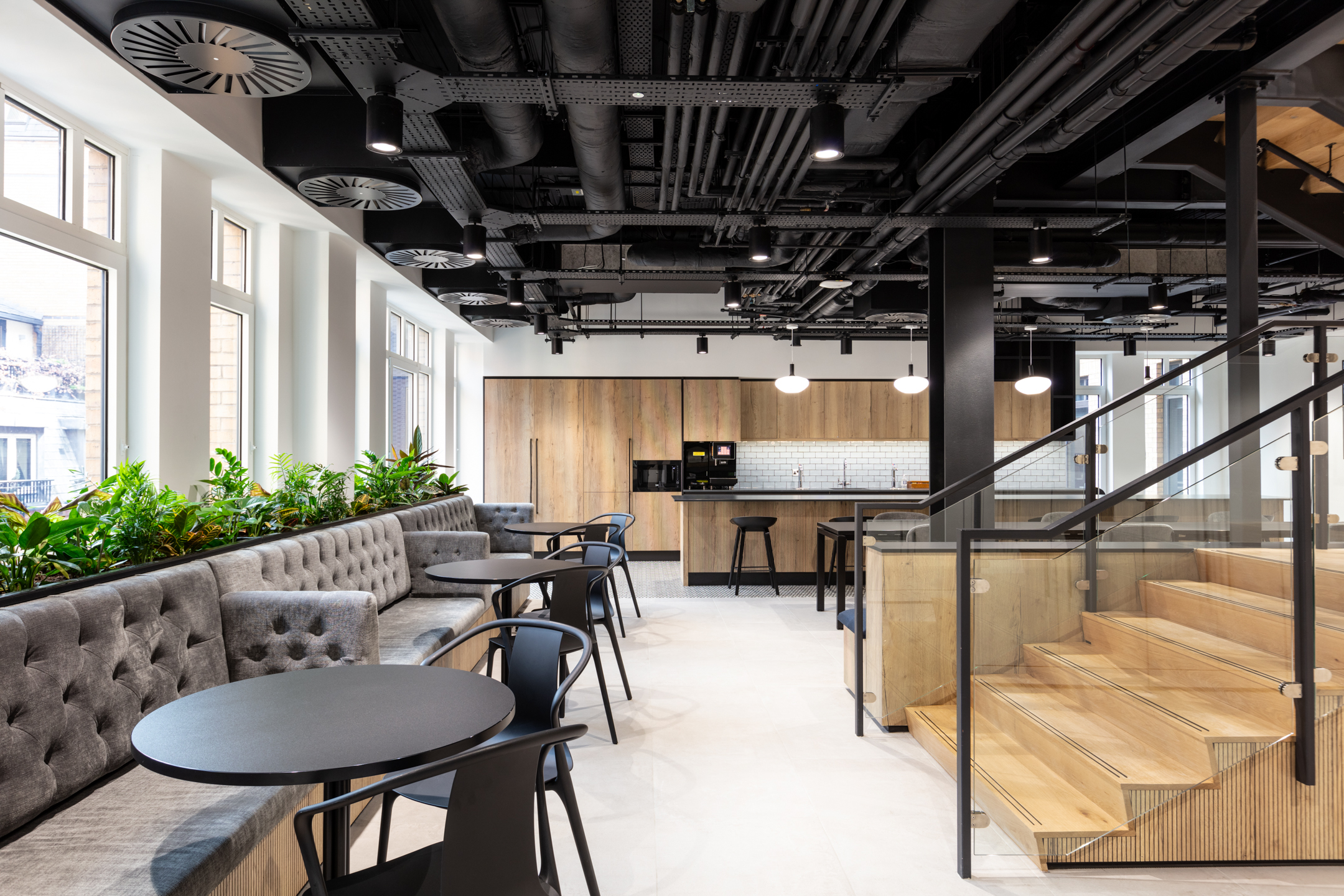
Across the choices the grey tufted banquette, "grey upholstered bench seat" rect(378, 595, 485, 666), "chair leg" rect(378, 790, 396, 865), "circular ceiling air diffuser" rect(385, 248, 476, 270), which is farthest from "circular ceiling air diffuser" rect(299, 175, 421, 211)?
"chair leg" rect(378, 790, 396, 865)

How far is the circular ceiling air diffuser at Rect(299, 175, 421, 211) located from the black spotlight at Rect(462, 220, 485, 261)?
1.39ft

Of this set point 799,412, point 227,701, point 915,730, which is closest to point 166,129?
point 227,701

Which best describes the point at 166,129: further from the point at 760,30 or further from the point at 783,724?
the point at 783,724

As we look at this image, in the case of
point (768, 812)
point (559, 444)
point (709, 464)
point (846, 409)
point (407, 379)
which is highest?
point (407, 379)

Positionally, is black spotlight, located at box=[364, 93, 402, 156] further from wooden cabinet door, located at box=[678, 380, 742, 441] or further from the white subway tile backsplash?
the white subway tile backsplash

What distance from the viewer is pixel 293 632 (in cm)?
A: 312

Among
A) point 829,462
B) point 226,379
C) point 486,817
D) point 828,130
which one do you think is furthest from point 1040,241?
point 829,462

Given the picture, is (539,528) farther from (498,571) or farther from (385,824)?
(385,824)

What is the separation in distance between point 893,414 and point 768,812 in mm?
8905

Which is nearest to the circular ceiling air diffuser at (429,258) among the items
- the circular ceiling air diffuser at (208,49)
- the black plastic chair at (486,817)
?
the circular ceiling air diffuser at (208,49)

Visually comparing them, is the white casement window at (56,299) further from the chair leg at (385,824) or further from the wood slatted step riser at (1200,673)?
the wood slatted step riser at (1200,673)

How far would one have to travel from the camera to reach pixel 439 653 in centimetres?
260

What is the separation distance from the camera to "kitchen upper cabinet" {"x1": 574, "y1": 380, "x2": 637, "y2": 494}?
10.9 metres

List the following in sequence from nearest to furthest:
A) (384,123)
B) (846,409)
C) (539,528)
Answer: (384,123)
(539,528)
(846,409)
